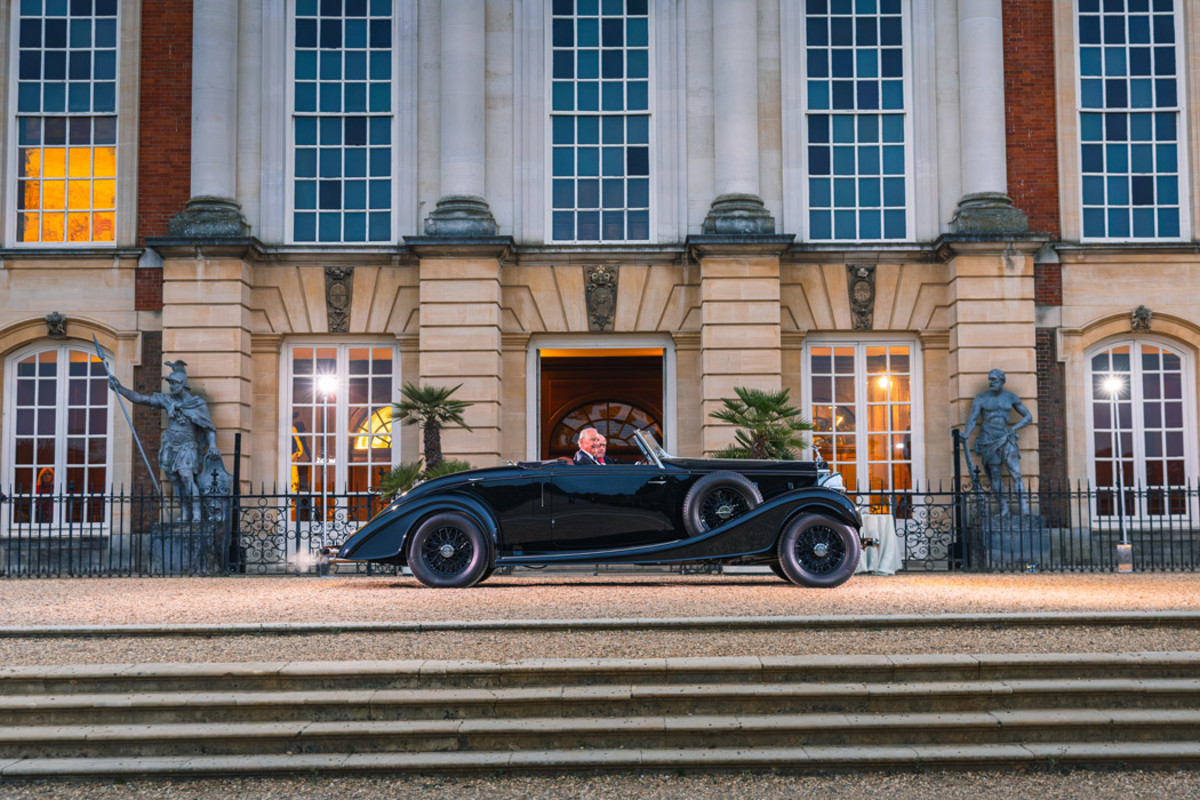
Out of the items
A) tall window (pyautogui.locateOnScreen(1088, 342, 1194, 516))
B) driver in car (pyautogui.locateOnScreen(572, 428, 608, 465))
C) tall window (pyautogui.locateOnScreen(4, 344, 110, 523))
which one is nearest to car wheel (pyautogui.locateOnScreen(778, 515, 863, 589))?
driver in car (pyautogui.locateOnScreen(572, 428, 608, 465))

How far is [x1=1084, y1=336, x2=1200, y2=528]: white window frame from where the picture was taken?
18.3 meters

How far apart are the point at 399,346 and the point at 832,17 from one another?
29.2ft

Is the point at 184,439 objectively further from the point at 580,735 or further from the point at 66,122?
the point at 580,735

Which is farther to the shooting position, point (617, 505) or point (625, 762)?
point (617, 505)

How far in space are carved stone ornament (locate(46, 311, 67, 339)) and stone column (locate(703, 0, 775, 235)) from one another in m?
10.3

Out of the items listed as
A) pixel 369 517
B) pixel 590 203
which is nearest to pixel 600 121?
pixel 590 203

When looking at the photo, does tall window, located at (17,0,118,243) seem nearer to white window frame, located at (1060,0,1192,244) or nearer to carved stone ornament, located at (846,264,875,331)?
carved stone ornament, located at (846,264,875,331)

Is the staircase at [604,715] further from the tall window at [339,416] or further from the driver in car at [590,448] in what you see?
the tall window at [339,416]

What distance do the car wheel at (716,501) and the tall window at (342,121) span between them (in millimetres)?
9506

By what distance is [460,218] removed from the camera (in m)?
17.9

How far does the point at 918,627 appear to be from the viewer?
8656 mm

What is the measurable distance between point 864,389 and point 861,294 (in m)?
1.53

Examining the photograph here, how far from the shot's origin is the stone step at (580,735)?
7062mm

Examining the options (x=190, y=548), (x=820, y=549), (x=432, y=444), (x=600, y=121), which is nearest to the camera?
→ (x=820, y=549)
